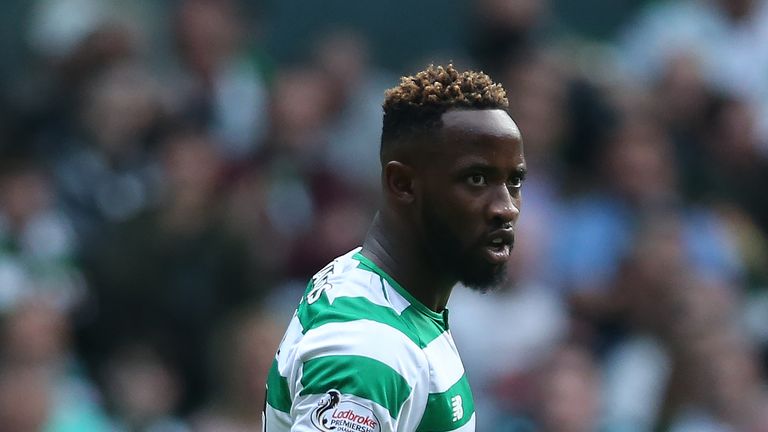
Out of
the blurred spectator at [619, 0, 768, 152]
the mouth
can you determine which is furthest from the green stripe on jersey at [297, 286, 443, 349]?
the blurred spectator at [619, 0, 768, 152]

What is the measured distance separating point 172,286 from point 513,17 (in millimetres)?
3069

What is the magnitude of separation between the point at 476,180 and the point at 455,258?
8.2 inches

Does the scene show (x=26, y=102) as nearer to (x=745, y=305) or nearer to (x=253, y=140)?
(x=253, y=140)

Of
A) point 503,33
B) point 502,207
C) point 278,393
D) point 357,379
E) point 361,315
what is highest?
point 503,33

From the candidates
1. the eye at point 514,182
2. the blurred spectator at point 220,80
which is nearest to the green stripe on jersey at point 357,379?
the eye at point 514,182

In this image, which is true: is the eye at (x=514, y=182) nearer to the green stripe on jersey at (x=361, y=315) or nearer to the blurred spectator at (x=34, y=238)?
the green stripe on jersey at (x=361, y=315)

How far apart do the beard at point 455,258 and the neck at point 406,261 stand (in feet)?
0.09

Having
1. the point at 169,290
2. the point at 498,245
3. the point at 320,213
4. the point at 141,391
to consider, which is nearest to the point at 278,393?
the point at 498,245

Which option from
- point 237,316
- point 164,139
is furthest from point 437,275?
point 164,139

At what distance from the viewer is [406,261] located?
12.1 feet

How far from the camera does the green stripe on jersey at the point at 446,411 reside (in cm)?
353

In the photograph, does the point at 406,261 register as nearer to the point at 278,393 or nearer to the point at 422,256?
the point at 422,256

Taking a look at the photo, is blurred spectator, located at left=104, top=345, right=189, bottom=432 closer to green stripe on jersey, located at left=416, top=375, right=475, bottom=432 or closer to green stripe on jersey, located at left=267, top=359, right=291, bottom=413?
green stripe on jersey, located at left=267, top=359, right=291, bottom=413

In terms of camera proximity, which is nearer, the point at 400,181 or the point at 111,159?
the point at 400,181
